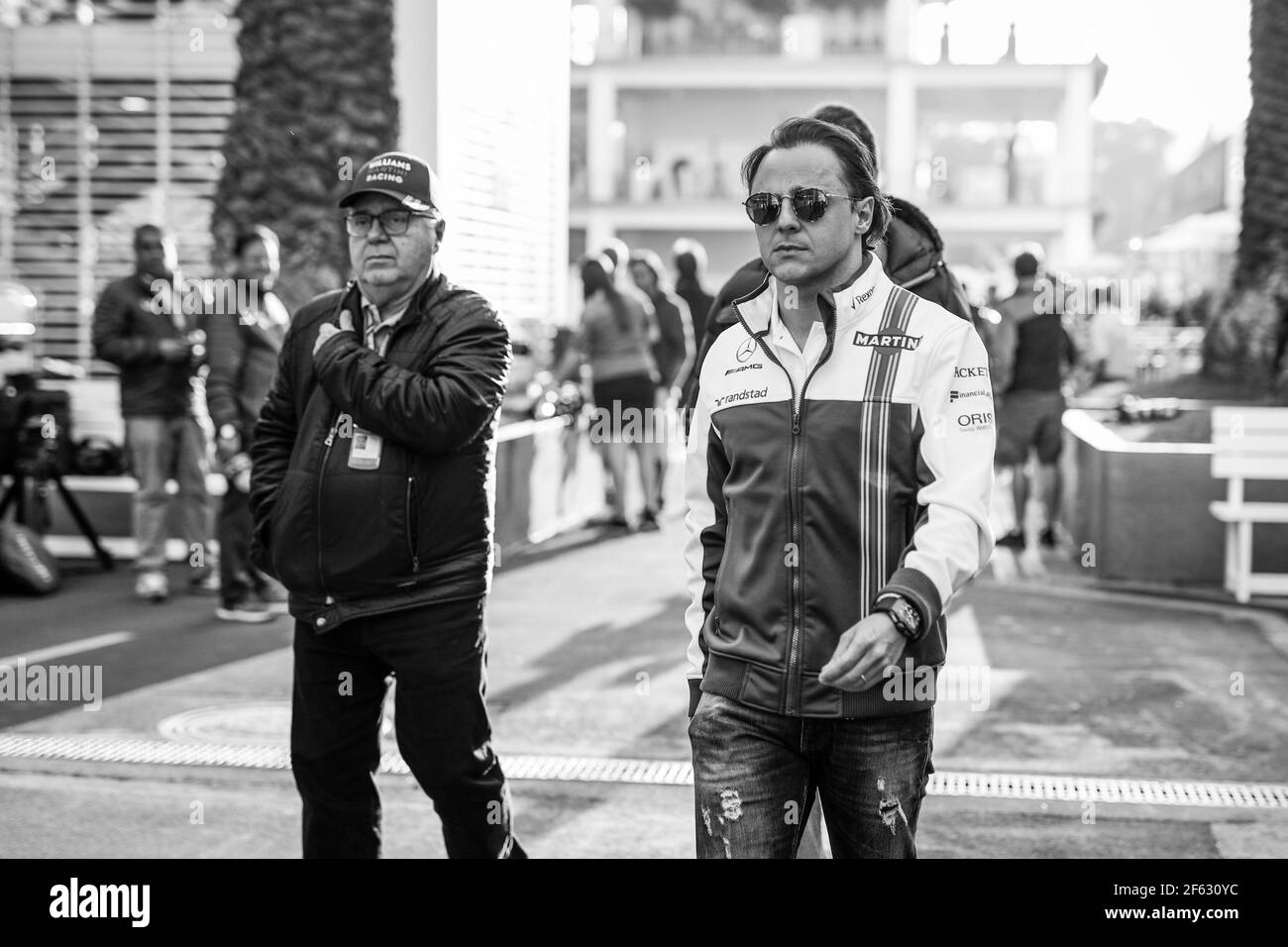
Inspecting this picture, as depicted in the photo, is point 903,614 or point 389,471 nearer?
point 903,614

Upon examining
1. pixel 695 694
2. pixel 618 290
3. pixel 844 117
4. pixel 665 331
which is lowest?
pixel 695 694

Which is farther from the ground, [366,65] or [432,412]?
[366,65]

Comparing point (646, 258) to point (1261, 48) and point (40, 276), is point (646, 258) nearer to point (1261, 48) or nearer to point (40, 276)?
point (1261, 48)

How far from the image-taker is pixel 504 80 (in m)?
14.0

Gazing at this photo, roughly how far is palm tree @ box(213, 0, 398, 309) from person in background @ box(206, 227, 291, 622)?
2.66 m

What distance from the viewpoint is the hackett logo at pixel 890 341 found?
3.21 meters

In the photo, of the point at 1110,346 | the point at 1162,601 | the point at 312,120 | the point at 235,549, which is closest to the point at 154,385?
the point at 235,549

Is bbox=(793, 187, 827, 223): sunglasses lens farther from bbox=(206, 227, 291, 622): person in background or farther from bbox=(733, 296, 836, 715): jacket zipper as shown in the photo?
bbox=(206, 227, 291, 622): person in background

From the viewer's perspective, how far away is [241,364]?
895cm

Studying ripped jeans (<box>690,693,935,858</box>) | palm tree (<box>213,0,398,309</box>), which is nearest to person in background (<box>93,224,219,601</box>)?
palm tree (<box>213,0,398,309</box>)

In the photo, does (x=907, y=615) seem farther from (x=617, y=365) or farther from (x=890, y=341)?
(x=617, y=365)

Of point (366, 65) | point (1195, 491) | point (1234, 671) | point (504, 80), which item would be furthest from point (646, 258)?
point (1234, 671)

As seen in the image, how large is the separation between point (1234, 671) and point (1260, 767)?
180cm

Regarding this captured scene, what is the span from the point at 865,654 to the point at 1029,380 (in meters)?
9.36
